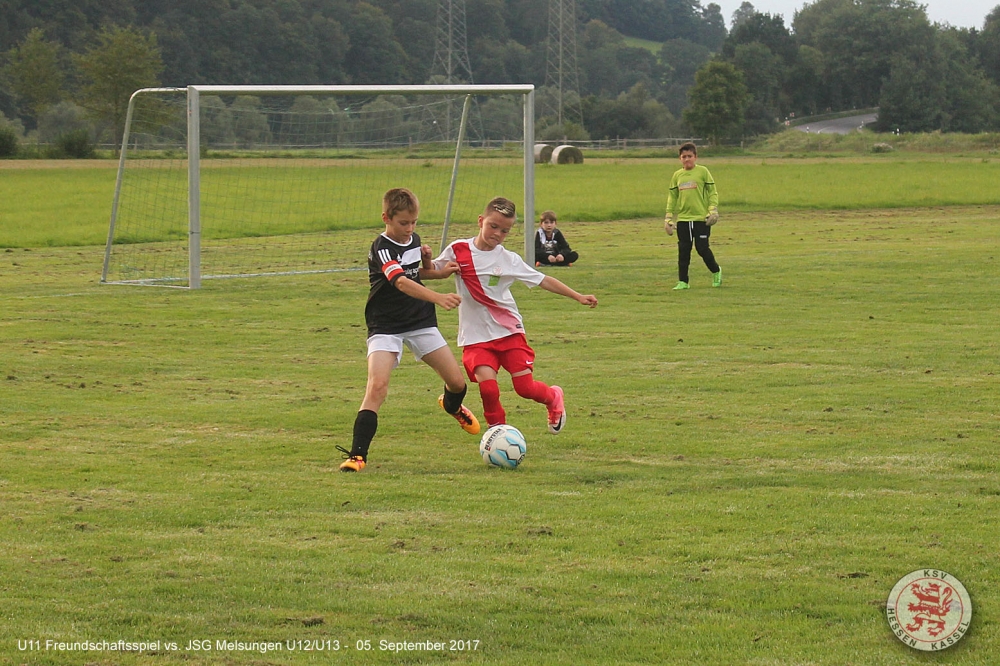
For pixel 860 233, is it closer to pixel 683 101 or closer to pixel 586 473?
pixel 586 473

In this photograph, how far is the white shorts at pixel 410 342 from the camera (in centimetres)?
811

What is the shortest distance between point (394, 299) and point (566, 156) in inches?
2290

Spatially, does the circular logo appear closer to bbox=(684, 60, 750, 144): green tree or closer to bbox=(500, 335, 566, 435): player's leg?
bbox=(500, 335, 566, 435): player's leg

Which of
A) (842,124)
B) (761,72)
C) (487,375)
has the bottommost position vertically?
(842,124)

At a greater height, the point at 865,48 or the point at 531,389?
the point at 865,48

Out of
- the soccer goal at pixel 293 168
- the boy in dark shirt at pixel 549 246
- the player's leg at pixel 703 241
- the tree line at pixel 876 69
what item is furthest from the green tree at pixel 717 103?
the player's leg at pixel 703 241

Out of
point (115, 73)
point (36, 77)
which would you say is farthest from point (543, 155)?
point (36, 77)

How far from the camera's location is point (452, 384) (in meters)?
8.41

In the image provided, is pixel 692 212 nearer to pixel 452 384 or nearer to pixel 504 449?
pixel 452 384

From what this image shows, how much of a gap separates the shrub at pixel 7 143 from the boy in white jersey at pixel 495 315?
177 ft

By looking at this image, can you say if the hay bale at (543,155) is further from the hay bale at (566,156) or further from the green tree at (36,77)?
the green tree at (36,77)

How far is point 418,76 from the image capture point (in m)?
119

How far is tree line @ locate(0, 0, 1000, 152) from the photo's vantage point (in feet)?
289

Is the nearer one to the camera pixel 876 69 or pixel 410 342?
pixel 410 342
